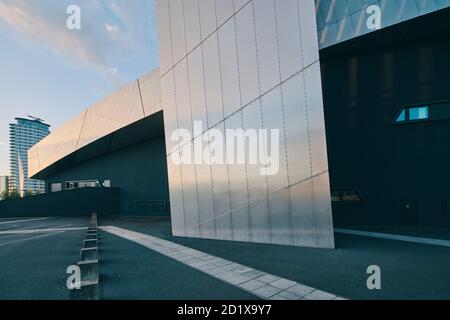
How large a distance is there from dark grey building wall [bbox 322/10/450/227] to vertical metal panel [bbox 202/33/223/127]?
6.07m

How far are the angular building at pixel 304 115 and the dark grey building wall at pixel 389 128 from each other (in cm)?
5

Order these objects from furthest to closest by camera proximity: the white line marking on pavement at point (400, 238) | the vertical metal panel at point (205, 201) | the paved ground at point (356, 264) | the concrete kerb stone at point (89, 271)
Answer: the vertical metal panel at point (205, 201), the white line marking on pavement at point (400, 238), the concrete kerb stone at point (89, 271), the paved ground at point (356, 264)

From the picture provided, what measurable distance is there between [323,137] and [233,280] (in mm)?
5163

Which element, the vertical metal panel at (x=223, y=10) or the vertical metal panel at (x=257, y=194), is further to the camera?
the vertical metal panel at (x=223, y=10)

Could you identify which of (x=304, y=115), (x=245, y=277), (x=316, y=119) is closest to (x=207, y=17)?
(x=304, y=115)

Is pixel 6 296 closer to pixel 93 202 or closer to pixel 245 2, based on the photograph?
pixel 245 2

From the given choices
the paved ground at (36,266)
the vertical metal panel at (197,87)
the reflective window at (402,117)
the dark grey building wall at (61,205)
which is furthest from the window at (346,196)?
the dark grey building wall at (61,205)

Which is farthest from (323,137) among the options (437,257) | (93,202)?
(93,202)

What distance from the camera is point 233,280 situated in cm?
523

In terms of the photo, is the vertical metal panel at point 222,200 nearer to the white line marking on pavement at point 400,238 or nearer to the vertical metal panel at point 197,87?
the vertical metal panel at point 197,87

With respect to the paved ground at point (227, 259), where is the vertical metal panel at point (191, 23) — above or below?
above

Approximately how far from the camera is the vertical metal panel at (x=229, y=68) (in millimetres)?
9617

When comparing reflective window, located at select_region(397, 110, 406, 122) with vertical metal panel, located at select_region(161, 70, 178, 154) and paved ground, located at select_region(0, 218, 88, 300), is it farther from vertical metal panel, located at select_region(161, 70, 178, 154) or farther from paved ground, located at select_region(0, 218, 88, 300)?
paved ground, located at select_region(0, 218, 88, 300)
